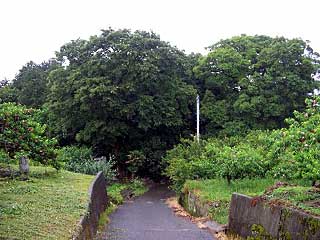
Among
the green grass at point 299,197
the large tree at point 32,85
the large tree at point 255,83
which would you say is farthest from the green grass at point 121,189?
the green grass at point 299,197

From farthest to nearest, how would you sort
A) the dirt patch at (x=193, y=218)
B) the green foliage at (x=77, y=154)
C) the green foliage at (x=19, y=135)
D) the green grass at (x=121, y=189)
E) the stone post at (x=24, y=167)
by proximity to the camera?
the green foliage at (x=77, y=154) → the green grass at (x=121, y=189) → the stone post at (x=24, y=167) → the green foliage at (x=19, y=135) → the dirt patch at (x=193, y=218)

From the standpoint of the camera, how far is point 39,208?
987 cm

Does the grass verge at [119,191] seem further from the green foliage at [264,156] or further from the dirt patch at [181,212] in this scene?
→ the green foliage at [264,156]

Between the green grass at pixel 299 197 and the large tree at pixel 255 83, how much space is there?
20882 millimetres

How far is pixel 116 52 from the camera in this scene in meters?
29.9

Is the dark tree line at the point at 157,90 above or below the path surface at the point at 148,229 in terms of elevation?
above

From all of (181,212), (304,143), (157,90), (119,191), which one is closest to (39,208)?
(304,143)

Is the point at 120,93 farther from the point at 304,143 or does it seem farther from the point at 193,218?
the point at 304,143

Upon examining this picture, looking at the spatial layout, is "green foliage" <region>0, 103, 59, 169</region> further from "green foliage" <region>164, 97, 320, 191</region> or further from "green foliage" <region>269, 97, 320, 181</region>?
"green foliage" <region>269, 97, 320, 181</region>

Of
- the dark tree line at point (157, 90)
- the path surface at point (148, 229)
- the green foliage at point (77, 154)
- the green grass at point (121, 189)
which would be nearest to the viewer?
the path surface at point (148, 229)

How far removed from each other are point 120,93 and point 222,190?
13.9m

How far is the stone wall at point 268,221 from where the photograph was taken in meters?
7.49

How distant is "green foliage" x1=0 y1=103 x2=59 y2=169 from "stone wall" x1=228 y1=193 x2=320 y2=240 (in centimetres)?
631

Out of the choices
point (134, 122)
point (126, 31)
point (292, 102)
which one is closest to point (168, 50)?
point (126, 31)
